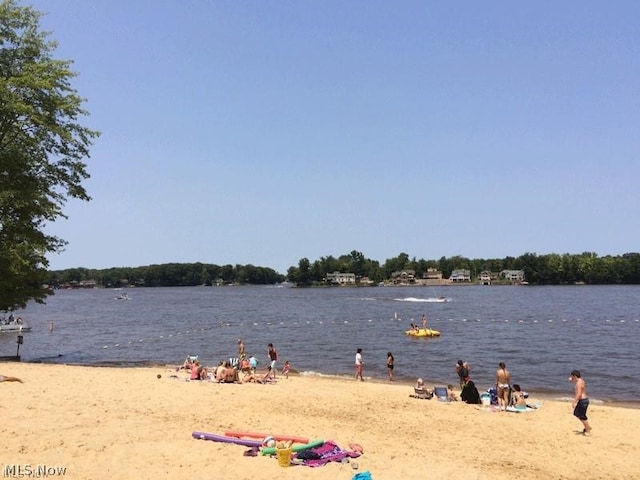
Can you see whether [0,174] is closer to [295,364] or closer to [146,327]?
[295,364]

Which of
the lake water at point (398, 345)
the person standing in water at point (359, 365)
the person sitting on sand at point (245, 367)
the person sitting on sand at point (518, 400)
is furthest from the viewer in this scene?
the lake water at point (398, 345)

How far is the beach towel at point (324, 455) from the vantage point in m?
11.5

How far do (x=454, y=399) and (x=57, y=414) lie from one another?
1407cm

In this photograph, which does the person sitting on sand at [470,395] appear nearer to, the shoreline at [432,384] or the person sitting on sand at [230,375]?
the shoreline at [432,384]

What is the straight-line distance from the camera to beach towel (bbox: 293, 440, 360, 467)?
11.5 m

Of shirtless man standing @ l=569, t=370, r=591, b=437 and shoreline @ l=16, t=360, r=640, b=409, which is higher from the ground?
shirtless man standing @ l=569, t=370, r=591, b=437

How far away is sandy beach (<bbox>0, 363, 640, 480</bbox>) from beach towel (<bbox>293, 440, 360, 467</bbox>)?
0.24 meters

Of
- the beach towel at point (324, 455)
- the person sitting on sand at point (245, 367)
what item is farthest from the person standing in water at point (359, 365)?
the beach towel at point (324, 455)

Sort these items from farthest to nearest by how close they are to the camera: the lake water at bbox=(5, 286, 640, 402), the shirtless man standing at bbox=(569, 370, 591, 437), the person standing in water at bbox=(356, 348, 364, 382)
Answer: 1. the lake water at bbox=(5, 286, 640, 402)
2. the person standing in water at bbox=(356, 348, 364, 382)
3. the shirtless man standing at bbox=(569, 370, 591, 437)

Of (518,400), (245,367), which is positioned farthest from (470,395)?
(245,367)

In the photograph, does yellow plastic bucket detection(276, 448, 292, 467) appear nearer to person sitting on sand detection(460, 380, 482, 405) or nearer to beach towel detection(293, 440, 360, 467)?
→ beach towel detection(293, 440, 360, 467)

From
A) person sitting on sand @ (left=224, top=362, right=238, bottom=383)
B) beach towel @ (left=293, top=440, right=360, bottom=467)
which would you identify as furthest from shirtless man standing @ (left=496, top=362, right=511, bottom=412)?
person sitting on sand @ (left=224, top=362, right=238, bottom=383)

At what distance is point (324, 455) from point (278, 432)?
9.00 feet

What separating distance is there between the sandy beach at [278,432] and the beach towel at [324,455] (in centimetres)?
24
